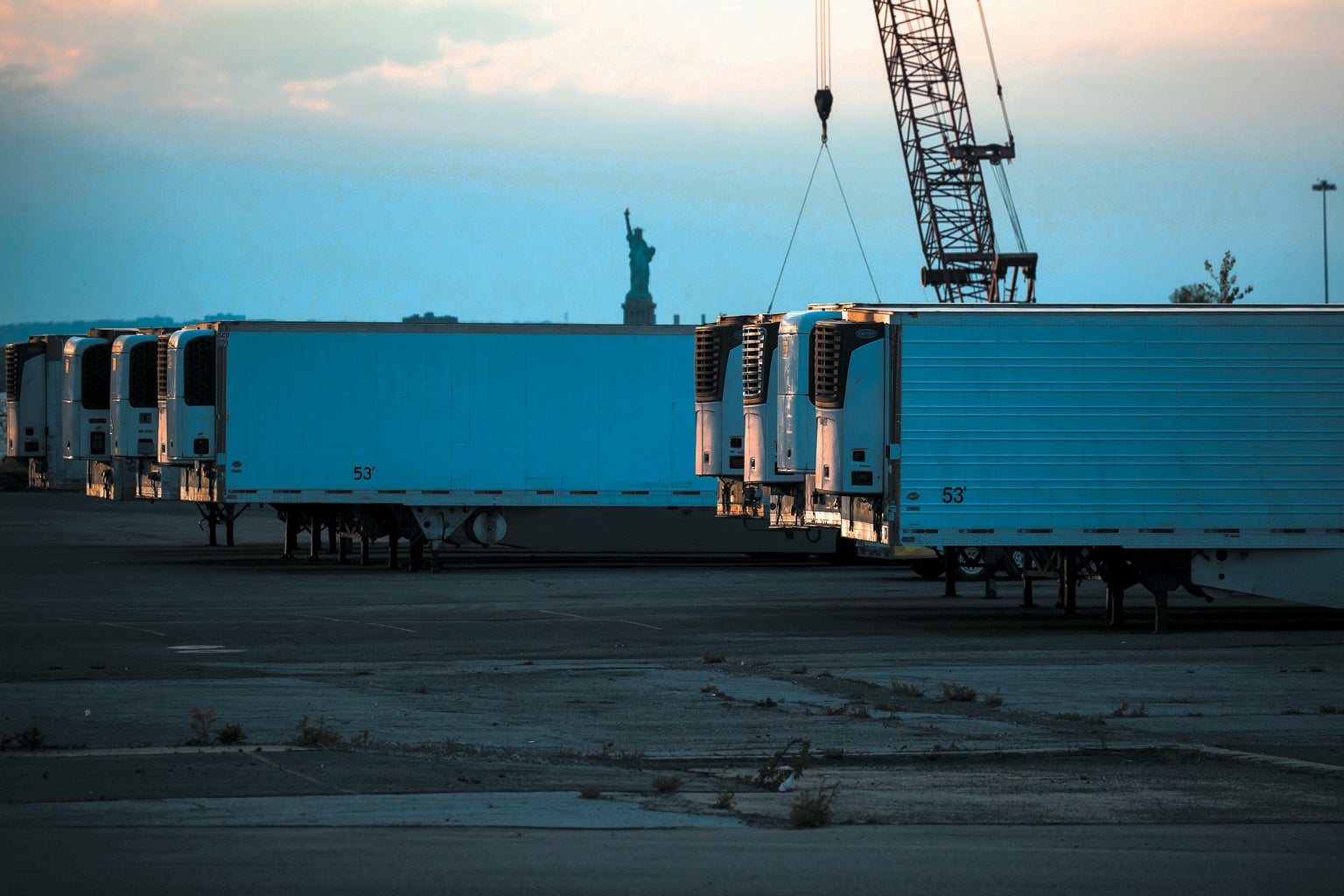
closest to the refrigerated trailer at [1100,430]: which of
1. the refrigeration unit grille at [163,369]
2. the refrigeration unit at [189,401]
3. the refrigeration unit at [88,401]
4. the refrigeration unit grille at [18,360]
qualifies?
the refrigeration unit at [189,401]

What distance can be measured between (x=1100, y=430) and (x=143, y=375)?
18.8 metres

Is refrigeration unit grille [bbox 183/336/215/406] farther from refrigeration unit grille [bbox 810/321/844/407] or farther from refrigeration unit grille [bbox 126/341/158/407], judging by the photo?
refrigeration unit grille [bbox 810/321/844/407]

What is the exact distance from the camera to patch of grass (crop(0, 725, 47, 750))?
449 inches

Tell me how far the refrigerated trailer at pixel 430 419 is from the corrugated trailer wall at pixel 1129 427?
33.0 feet

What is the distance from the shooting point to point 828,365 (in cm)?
2127

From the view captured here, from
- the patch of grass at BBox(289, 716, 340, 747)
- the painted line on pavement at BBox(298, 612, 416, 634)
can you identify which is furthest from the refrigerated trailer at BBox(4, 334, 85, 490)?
the patch of grass at BBox(289, 716, 340, 747)

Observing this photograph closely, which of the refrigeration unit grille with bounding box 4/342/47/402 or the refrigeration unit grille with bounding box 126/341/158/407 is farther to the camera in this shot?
the refrigeration unit grille with bounding box 4/342/47/402

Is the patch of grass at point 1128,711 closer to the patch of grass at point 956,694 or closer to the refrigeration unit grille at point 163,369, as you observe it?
the patch of grass at point 956,694

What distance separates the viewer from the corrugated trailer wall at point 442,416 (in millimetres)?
30391

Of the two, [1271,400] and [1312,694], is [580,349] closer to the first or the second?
[1271,400]

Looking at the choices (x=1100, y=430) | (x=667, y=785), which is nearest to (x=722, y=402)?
(x=1100, y=430)

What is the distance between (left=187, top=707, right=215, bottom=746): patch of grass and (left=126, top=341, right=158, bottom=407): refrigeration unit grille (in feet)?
Answer: 68.2

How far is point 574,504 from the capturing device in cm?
3058

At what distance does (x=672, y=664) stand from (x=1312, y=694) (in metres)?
5.96
